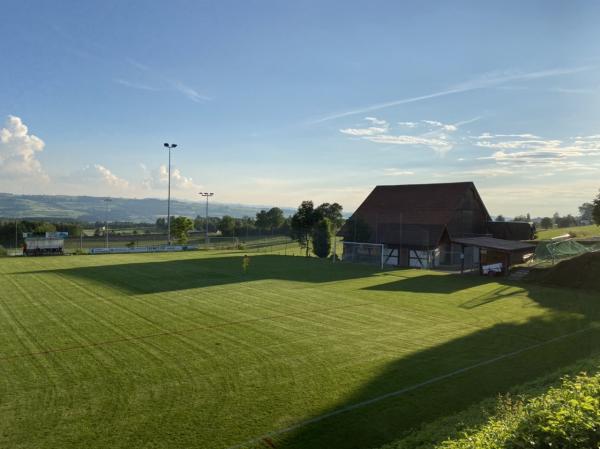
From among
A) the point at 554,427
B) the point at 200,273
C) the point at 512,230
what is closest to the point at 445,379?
the point at 554,427

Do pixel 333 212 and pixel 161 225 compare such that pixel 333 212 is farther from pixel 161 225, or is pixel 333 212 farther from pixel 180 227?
pixel 161 225

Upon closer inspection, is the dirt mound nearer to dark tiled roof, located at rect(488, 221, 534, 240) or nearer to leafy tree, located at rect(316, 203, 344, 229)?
dark tiled roof, located at rect(488, 221, 534, 240)

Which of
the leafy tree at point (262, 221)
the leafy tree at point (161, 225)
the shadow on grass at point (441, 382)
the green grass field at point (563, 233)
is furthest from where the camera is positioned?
the leafy tree at point (161, 225)

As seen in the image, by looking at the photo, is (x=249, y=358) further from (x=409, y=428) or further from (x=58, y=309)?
(x=58, y=309)

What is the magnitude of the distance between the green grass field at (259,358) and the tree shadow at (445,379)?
2.0 inches

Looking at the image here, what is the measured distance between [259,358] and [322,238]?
117 feet

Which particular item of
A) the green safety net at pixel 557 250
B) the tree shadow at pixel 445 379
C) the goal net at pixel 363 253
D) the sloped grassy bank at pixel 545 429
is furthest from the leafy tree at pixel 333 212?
the sloped grassy bank at pixel 545 429

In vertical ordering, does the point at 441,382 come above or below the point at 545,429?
below

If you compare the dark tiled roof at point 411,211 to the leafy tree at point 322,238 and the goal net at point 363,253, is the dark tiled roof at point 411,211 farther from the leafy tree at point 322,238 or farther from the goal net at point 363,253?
the leafy tree at point 322,238

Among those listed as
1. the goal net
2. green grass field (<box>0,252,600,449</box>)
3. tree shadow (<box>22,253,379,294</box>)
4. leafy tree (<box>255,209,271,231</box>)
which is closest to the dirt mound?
green grass field (<box>0,252,600,449</box>)

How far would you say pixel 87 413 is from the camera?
30.3ft

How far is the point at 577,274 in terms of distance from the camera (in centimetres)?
2805

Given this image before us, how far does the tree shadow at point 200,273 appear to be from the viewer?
27250 millimetres

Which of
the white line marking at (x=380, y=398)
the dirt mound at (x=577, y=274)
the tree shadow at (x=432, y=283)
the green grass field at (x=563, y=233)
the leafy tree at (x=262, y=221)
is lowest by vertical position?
the white line marking at (x=380, y=398)
